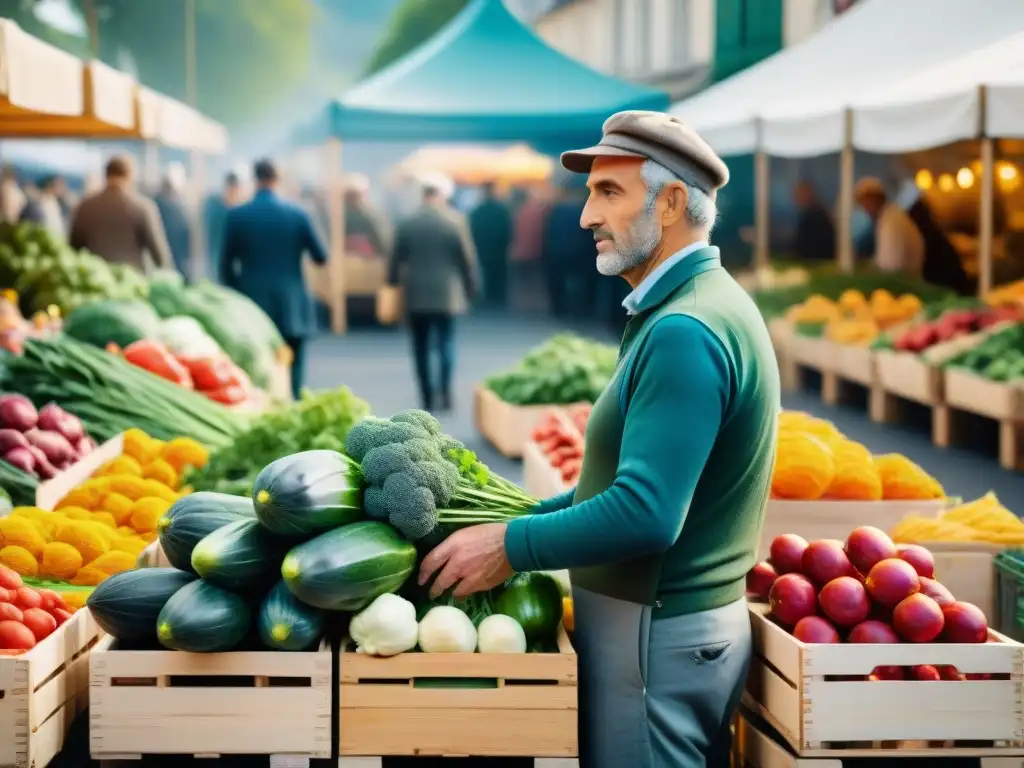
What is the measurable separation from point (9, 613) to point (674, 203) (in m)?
2.05

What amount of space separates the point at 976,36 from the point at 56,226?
589 inches

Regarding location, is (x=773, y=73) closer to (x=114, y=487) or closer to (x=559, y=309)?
(x=559, y=309)

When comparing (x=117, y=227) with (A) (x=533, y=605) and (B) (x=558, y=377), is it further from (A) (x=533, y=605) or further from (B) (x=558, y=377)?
(A) (x=533, y=605)

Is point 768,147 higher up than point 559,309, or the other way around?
point 768,147

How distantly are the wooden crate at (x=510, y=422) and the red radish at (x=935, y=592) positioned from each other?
6.30 metres

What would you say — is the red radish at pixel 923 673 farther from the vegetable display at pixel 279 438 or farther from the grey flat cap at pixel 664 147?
the vegetable display at pixel 279 438

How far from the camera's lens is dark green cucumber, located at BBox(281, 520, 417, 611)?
3.33 m

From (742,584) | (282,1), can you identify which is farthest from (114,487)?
(282,1)

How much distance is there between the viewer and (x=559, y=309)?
2495cm

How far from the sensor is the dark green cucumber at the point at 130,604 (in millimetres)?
3578

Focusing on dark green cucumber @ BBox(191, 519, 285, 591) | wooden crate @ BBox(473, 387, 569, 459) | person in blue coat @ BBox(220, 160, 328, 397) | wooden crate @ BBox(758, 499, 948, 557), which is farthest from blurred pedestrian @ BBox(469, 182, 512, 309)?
dark green cucumber @ BBox(191, 519, 285, 591)

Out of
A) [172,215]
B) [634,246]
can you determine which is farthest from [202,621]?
[172,215]

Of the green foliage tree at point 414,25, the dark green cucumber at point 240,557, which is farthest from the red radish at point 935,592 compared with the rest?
the green foliage tree at point 414,25

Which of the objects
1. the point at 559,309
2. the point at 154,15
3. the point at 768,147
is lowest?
the point at 559,309
